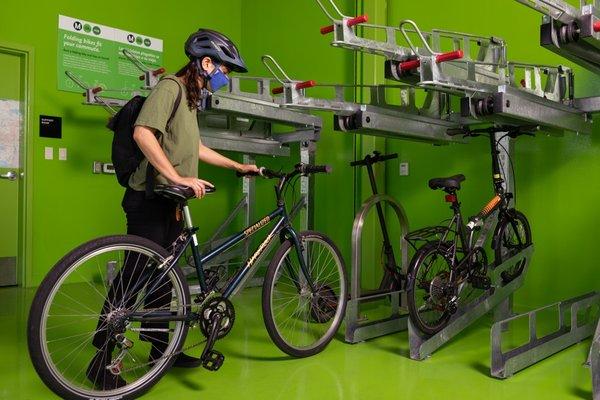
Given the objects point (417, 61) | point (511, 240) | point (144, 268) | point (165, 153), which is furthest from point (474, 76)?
point (144, 268)

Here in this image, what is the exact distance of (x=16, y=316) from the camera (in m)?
3.63

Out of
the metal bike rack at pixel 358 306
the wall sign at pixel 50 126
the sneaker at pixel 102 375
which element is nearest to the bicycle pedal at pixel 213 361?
the sneaker at pixel 102 375

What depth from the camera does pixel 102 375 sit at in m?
2.21

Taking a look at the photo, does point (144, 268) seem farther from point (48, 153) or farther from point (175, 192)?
point (48, 153)

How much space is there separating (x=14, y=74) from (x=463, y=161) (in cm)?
375

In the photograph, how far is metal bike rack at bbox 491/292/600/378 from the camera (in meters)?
2.49

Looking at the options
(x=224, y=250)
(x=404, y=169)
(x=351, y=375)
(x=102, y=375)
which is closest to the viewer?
(x=102, y=375)

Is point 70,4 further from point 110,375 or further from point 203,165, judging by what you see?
point 110,375

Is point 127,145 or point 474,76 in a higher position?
Result: point 474,76

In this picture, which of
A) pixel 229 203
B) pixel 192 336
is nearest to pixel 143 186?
pixel 192 336

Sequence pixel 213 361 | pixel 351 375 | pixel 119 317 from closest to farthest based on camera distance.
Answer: pixel 119 317 < pixel 213 361 < pixel 351 375

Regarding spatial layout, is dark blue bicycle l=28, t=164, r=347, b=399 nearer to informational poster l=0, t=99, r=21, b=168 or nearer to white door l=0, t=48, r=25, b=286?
white door l=0, t=48, r=25, b=286

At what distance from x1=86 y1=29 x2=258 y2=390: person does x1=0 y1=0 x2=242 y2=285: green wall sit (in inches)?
113

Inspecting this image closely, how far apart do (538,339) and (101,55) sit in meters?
4.33
